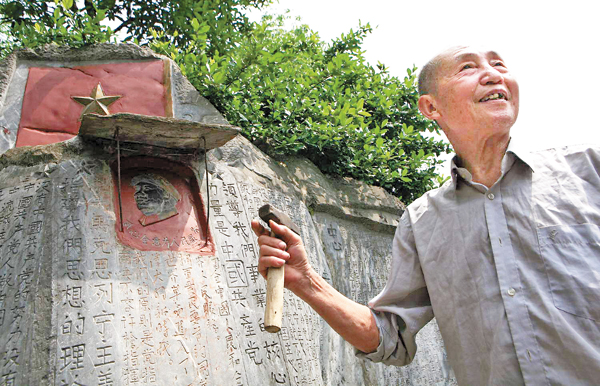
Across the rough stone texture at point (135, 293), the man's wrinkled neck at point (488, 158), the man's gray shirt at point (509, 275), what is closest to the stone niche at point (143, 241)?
the rough stone texture at point (135, 293)

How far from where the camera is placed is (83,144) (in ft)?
11.8

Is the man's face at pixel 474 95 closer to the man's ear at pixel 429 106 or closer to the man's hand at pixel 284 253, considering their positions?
the man's ear at pixel 429 106

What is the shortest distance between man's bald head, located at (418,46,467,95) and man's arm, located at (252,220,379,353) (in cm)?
90

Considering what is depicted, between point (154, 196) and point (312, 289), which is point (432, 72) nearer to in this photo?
point (312, 289)

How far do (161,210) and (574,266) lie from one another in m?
2.71

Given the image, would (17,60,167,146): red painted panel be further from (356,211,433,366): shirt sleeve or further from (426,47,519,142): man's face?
(356,211,433,366): shirt sleeve

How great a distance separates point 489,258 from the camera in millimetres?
1855

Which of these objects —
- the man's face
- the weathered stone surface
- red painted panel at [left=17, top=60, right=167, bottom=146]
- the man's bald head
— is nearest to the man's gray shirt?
the man's face

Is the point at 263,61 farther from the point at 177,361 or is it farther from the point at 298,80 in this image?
the point at 177,361

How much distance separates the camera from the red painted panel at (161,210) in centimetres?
347

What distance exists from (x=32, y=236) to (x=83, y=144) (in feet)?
2.37

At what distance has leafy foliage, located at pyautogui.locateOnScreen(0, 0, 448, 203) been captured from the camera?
15.3ft

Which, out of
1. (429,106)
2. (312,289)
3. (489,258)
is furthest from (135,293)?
(489,258)

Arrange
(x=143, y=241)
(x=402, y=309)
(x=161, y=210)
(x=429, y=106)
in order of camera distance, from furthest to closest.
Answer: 1. (x=161, y=210)
2. (x=143, y=241)
3. (x=429, y=106)
4. (x=402, y=309)
